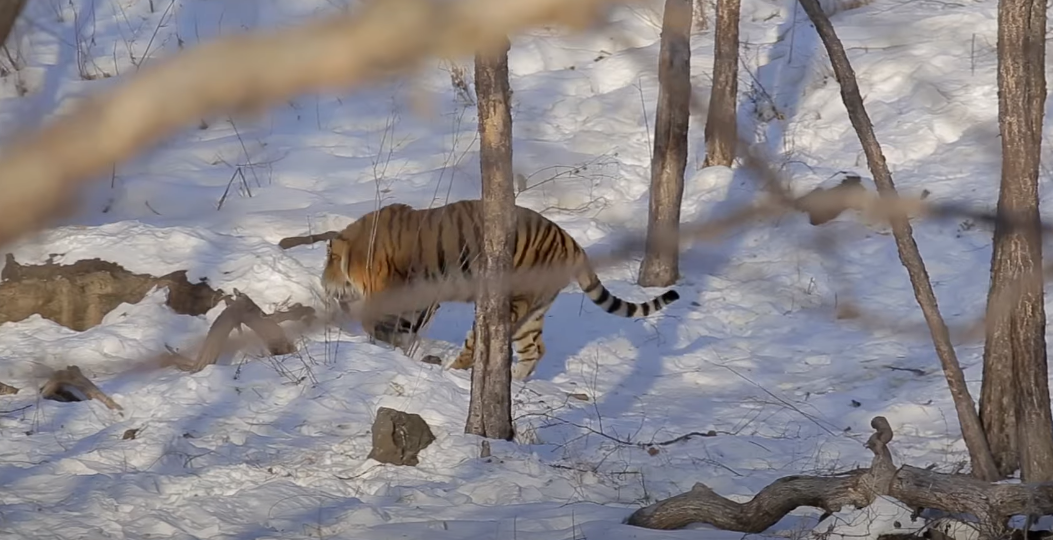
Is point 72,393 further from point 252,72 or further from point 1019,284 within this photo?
point 252,72

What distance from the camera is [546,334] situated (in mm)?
9859

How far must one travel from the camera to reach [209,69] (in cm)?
65

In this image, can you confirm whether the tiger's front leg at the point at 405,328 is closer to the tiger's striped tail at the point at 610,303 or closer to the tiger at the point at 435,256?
the tiger at the point at 435,256

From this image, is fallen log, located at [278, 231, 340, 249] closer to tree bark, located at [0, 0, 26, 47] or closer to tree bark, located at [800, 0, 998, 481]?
tree bark, located at [800, 0, 998, 481]

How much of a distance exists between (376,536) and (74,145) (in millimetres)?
4267

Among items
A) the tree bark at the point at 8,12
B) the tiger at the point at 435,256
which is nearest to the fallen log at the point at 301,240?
the tiger at the point at 435,256

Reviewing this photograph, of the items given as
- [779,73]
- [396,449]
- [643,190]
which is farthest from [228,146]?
[396,449]

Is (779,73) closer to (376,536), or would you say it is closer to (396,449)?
(396,449)

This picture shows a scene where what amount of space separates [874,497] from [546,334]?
18.2 feet

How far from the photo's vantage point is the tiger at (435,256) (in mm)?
8719

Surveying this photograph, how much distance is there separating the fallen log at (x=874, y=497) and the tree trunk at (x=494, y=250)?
147 centimetres

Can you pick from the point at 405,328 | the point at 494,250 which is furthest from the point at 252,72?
the point at 405,328

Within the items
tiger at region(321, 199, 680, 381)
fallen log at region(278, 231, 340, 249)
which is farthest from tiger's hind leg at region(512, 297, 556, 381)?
fallen log at region(278, 231, 340, 249)

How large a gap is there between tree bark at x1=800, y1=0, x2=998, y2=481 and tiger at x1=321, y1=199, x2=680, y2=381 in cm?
329
